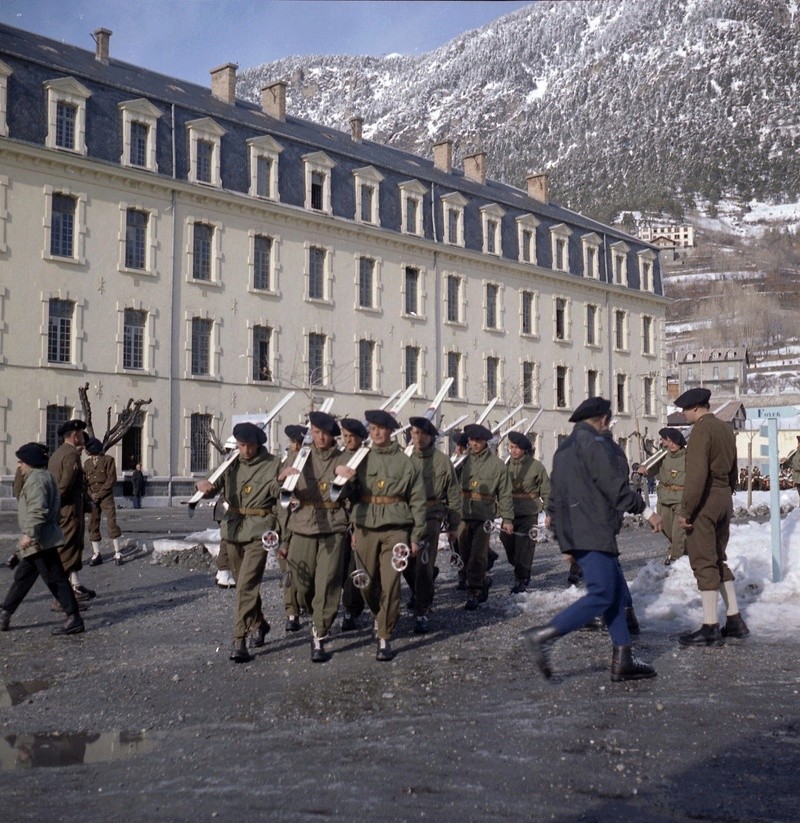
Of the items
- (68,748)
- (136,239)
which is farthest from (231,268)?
(68,748)

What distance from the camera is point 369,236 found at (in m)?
43.7

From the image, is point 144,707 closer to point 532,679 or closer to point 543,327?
point 532,679

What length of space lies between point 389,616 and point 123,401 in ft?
94.0

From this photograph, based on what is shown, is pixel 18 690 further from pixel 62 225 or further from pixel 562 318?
pixel 562 318

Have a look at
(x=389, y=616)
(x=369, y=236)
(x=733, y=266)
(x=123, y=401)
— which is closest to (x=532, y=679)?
(x=389, y=616)

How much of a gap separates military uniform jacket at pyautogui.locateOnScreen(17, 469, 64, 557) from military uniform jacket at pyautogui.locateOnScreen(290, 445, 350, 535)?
2643 millimetres

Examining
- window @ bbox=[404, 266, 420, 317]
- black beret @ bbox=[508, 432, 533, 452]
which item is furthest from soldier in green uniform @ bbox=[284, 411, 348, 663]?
window @ bbox=[404, 266, 420, 317]

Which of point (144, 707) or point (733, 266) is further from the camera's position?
point (733, 266)

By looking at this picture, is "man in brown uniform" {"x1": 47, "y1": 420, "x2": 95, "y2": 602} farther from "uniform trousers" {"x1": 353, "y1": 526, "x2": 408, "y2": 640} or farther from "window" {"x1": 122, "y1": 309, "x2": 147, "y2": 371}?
"window" {"x1": 122, "y1": 309, "x2": 147, "y2": 371}

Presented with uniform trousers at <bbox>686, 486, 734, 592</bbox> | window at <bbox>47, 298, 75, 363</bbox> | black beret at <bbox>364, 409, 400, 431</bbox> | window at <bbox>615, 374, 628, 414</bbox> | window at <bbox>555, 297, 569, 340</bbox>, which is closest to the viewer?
uniform trousers at <bbox>686, 486, 734, 592</bbox>

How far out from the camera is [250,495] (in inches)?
362

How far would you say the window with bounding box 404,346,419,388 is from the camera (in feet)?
149

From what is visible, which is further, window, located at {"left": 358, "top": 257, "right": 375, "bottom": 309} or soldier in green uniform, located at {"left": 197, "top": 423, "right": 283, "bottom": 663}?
window, located at {"left": 358, "top": 257, "right": 375, "bottom": 309}

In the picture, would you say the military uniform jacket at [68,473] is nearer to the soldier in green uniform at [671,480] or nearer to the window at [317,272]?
the soldier in green uniform at [671,480]
